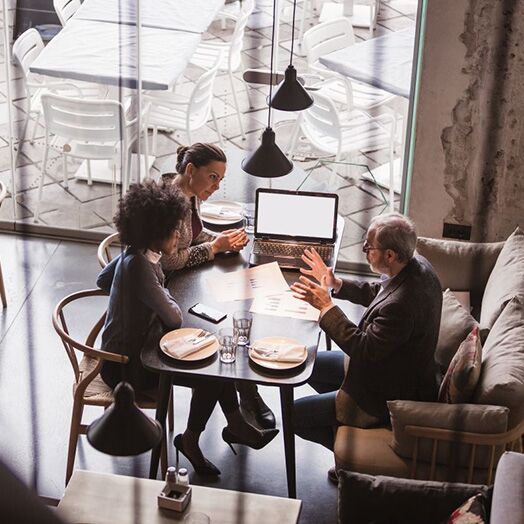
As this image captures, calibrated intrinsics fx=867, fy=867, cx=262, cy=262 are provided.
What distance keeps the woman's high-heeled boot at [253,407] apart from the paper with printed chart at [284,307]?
470 millimetres

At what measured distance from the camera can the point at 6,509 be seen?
183 mm

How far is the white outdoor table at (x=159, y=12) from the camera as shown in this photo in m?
4.97

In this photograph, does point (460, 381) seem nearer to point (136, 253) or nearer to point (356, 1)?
point (136, 253)

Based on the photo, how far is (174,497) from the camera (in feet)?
9.22

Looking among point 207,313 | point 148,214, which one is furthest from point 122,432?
point 207,313

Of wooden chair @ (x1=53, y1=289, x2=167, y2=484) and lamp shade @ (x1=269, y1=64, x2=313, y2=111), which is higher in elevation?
lamp shade @ (x1=269, y1=64, x2=313, y2=111)

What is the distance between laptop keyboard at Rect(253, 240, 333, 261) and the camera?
13.1 ft

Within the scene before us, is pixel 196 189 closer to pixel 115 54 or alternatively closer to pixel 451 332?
pixel 451 332

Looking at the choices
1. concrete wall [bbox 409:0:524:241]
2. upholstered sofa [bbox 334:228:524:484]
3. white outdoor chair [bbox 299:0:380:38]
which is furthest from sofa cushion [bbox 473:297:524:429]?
white outdoor chair [bbox 299:0:380:38]

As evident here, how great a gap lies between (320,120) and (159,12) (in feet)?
3.66

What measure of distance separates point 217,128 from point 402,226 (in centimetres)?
237

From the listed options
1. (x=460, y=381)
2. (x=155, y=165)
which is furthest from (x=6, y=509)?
(x=155, y=165)

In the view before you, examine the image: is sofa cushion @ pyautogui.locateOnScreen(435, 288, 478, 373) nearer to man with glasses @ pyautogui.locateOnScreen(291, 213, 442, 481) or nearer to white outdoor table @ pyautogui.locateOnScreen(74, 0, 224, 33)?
man with glasses @ pyautogui.locateOnScreen(291, 213, 442, 481)

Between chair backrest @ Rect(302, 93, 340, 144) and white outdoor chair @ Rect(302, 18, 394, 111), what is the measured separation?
115mm
